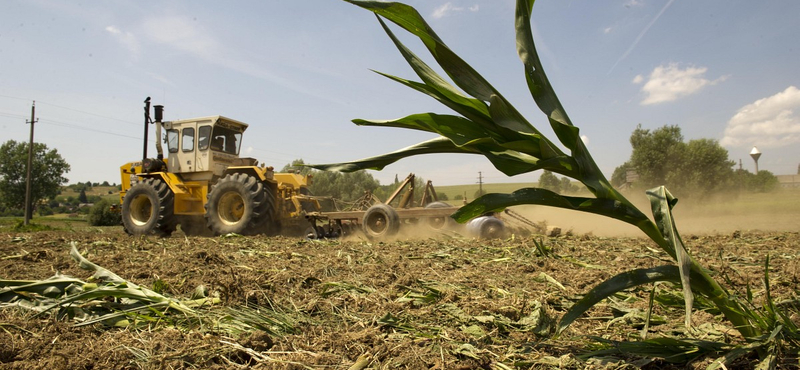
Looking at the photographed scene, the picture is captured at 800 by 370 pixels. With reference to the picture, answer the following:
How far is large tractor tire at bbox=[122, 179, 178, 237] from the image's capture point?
9.30m

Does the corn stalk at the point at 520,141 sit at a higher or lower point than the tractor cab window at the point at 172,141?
lower

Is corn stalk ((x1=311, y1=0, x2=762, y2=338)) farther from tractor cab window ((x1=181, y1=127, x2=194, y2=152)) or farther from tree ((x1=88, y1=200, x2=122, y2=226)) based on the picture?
tree ((x1=88, y1=200, x2=122, y2=226))

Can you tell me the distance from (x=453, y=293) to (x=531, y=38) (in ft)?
4.56

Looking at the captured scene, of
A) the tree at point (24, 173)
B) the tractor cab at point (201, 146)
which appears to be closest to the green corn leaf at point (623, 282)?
the tractor cab at point (201, 146)

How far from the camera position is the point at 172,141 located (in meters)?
9.94

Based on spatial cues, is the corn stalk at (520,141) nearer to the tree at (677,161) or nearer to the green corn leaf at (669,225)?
the green corn leaf at (669,225)

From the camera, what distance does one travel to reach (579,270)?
2.89 meters

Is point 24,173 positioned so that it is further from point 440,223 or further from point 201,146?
point 440,223

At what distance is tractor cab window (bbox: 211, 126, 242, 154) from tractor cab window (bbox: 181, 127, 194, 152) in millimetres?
516

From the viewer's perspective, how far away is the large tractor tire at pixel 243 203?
27.8ft

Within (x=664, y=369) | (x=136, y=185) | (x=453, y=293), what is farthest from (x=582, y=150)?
(x=136, y=185)

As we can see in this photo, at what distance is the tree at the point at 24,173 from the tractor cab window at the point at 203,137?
47503 mm

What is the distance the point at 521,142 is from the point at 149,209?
11.0m

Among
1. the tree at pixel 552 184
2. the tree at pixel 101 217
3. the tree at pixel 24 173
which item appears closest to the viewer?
the tree at pixel 552 184
